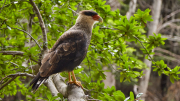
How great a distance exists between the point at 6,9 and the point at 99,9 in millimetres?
1413

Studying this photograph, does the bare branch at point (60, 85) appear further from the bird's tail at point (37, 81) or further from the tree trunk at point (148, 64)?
the tree trunk at point (148, 64)

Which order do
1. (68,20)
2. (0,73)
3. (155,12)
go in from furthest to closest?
(155,12), (68,20), (0,73)

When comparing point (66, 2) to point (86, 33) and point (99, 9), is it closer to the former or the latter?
point (99, 9)

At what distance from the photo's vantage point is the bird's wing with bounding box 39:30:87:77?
1899 mm

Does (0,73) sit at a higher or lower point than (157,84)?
higher

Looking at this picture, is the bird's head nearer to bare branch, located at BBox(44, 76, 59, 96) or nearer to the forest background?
the forest background

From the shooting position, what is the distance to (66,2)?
8.55 feet

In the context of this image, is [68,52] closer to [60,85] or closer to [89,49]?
[60,85]

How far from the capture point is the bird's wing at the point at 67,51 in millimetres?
1899

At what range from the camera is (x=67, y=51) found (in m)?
1.93

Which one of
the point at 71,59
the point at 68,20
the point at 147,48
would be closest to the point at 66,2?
the point at 68,20

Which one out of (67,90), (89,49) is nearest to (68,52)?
(67,90)

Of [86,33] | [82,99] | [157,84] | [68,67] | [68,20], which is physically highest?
[68,20]

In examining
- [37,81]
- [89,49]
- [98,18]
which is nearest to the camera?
[37,81]
